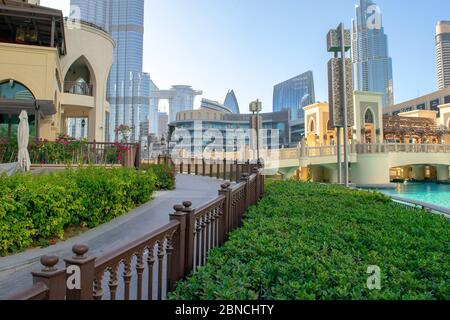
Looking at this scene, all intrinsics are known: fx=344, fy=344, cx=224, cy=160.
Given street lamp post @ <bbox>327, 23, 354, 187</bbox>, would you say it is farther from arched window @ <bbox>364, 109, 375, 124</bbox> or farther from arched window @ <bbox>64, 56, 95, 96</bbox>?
arched window @ <bbox>364, 109, 375, 124</bbox>

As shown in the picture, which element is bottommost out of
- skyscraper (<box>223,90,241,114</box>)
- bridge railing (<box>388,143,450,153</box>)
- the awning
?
bridge railing (<box>388,143,450,153</box>)

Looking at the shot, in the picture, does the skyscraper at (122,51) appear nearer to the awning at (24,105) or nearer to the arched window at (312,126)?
the arched window at (312,126)

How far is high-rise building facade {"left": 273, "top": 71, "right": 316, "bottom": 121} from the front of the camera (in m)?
141

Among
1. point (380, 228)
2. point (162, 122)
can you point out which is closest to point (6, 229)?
point (380, 228)

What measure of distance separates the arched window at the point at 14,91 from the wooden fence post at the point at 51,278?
1622 cm

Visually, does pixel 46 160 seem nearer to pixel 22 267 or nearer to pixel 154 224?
pixel 154 224

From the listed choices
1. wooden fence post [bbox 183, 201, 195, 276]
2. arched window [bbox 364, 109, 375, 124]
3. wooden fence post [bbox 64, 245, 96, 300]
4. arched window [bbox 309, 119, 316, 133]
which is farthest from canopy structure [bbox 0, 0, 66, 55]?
arched window [bbox 364, 109, 375, 124]

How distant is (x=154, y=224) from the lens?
22.7 ft

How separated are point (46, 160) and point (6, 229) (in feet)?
24.6

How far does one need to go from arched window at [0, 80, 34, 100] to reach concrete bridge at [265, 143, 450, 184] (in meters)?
15.4

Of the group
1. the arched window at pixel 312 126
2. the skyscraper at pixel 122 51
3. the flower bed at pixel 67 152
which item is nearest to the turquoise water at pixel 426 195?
the arched window at pixel 312 126

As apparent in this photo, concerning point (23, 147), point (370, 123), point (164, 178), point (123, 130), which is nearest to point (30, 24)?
point (123, 130)

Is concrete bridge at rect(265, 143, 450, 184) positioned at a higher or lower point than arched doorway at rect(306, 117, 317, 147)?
lower

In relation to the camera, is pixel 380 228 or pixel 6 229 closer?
pixel 380 228
